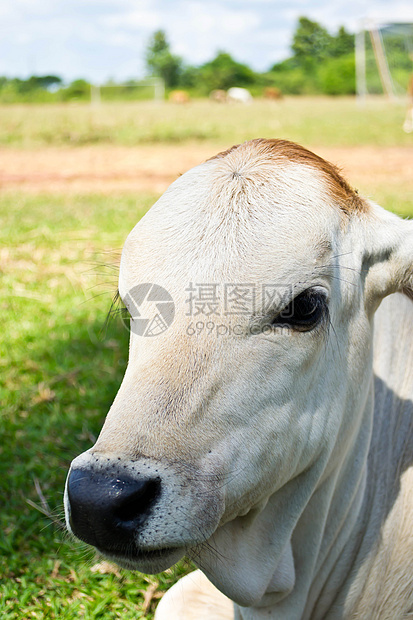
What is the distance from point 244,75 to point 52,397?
67.6m

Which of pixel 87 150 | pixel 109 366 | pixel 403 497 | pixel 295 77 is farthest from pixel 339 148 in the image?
pixel 295 77

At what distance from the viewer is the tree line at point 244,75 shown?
44.2 metres

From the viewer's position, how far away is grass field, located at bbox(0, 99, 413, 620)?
2.89 m

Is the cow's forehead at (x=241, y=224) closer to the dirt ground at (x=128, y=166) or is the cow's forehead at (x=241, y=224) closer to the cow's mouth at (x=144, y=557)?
the cow's mouth at (x=144, y=557)

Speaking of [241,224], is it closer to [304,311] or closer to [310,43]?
[304,311]

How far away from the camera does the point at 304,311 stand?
6.39 ft

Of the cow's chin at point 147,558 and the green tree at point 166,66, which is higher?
→ the green tree at point 166,66

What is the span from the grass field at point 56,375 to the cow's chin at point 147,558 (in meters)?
0.48

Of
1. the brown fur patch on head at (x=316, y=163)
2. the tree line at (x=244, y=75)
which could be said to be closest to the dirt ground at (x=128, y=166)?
the brown fur patch on head at (x=316, y=163)

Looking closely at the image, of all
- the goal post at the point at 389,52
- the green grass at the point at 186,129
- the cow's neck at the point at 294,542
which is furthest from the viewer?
the goal post at the point at 389,52

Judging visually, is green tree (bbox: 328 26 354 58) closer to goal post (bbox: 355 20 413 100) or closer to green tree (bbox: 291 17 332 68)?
green tree (bbox: 291 17 332 68)

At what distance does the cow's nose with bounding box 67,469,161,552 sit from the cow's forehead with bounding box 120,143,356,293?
1.90ft

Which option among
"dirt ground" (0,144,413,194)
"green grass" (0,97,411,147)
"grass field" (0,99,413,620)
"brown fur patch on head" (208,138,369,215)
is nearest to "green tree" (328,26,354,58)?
"green grass" (0,97,411,147)

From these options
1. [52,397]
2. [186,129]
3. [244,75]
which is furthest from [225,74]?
[52,397]
